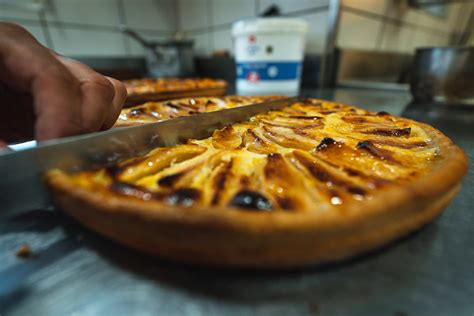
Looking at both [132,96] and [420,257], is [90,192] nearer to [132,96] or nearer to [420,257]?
[420,257]

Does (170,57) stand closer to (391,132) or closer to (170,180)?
(391,132)

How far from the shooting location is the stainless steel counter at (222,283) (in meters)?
0.62

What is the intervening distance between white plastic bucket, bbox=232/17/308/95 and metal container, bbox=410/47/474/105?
1196 millimetres

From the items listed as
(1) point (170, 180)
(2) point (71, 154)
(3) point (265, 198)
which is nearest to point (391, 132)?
(3) point (265, 198)

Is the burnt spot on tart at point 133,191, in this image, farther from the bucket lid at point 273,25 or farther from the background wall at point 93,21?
the background wall at point 93,21

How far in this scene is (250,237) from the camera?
24.1 inches

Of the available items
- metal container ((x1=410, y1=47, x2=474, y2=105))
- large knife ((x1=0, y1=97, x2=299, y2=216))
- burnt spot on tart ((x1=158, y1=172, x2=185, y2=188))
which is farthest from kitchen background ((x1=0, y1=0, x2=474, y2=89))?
burnt spot on tart ((x1=158, y1=172, x2=185, y2=188))

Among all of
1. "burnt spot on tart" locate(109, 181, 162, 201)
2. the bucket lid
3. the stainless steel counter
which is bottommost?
the stainless steel counter

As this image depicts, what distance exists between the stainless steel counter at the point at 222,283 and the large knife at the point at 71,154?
0.13m

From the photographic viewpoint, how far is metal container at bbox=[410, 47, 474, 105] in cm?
233

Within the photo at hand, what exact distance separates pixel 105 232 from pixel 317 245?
0.55 metres

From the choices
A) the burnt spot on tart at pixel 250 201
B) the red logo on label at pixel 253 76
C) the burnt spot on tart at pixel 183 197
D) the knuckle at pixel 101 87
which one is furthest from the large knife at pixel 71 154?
the red logo on label at pixel 253 76

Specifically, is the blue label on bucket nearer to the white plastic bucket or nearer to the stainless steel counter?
the white plastic bucket

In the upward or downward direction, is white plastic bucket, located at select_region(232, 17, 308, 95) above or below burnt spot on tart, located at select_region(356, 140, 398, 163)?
above
